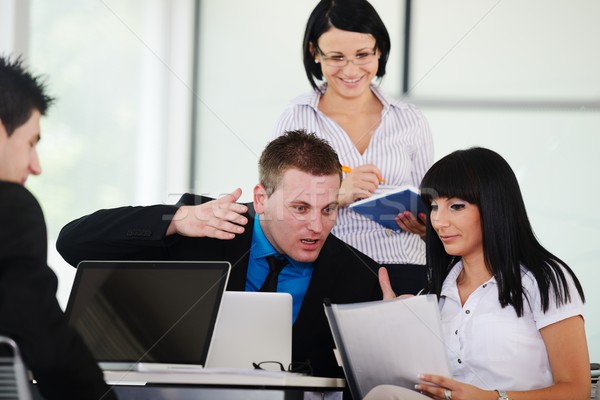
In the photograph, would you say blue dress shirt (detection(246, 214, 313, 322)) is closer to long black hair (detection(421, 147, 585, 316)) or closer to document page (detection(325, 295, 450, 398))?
long black hair (detection(421, 147, 585, 316))

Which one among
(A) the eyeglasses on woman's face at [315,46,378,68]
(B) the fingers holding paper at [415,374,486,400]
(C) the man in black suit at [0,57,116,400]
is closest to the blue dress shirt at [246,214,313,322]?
(B) the fingers holding paper at [415,374,486,400]

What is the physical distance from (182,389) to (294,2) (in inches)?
137

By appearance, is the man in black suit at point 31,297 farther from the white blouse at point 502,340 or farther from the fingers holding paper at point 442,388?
the white blouse at point 502,340

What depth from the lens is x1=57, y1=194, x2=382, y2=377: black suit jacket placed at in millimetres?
2264

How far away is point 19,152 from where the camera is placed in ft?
4.39

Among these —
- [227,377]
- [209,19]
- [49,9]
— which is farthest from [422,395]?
[209,19]

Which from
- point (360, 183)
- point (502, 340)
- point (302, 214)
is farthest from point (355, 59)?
point (502, 340)

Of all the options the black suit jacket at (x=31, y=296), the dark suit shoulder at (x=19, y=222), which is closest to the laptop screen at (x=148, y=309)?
the black suit jacket at (x=31, y=296)

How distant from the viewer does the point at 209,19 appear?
484cm

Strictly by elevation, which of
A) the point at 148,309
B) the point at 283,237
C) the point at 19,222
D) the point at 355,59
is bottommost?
the point at 148,309

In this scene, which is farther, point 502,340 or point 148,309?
point 502,340

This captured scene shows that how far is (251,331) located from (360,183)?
96cm

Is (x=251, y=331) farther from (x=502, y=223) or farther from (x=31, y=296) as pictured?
(x=31, y=296)

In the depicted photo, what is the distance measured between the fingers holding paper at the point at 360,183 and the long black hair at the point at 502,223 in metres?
0.55
